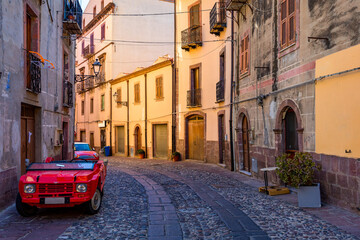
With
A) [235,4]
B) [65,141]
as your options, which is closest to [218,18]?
[235,4]

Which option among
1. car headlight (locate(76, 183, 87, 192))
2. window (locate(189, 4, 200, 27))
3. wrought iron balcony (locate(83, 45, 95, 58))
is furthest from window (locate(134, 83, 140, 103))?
car headlight (locate(76, 183, 87, 192))

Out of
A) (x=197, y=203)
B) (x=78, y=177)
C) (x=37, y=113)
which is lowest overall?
(x=197, y=203)

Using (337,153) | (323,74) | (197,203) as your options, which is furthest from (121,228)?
(323,74)

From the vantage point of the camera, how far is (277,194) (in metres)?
9.52

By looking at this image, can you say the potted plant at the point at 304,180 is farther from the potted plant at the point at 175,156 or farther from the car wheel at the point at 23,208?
the potted plant at the point at 175,156

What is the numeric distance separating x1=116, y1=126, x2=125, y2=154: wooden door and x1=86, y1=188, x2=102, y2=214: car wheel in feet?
70.4

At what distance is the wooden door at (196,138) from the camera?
67.0ft

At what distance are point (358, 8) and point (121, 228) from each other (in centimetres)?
631

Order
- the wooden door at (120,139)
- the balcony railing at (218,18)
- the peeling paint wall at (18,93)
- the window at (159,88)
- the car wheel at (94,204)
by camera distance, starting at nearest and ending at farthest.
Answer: the car wheel at (94,204) → the peeling paint wall at (18,93) → the balcony railing at (218,18) → the window at (159,88) → the wooden door at (120,139)

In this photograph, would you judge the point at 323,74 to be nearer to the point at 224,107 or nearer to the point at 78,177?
the point at 78,177

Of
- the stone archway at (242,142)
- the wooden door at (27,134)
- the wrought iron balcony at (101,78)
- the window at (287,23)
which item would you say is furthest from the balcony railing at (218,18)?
the wrought iron balcony at (101,78)

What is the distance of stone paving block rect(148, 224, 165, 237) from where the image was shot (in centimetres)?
586

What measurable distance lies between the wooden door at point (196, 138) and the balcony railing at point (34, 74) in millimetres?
11578

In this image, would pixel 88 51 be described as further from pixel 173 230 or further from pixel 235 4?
pixel 173 230
